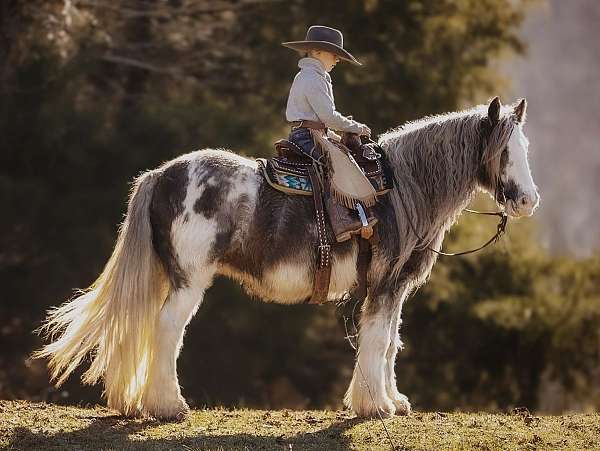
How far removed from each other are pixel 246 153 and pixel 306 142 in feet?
24.7

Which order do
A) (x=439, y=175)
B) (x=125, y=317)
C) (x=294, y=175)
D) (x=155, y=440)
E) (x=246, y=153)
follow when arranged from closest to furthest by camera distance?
(x=155, y=440) → (x=125, y=317) → (x=294, y=175) → (x=439, y=175) → (x=246, y=153)

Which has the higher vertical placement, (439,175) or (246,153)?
(246,153)

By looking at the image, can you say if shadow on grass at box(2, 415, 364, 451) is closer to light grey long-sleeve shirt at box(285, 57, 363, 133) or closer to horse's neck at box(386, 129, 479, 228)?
horse's neck at box(386, 129, 479, 228)

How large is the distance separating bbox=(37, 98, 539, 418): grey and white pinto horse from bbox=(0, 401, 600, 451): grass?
0.78 feet

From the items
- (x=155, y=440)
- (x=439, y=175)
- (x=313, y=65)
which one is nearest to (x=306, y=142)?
(x=313, y=65)

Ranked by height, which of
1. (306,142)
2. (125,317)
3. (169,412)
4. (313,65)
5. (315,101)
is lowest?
(169,412)

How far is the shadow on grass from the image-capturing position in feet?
19.4

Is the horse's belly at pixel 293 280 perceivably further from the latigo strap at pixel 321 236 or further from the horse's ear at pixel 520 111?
the horse's ear at pixel 520 111

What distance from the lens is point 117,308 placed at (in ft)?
21.4

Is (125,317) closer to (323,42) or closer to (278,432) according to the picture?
(278,432)

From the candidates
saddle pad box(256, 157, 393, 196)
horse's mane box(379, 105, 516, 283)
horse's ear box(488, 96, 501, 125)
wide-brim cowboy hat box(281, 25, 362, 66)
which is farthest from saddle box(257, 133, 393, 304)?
horse's ear box(488, 96, 501, 125)

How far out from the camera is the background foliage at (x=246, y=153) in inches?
561

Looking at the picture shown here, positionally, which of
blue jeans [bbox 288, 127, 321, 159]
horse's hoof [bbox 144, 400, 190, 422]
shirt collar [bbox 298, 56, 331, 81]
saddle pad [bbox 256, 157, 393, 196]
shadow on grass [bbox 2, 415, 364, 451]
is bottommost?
shadow on grass [bbox 2, 415, 364, 451]

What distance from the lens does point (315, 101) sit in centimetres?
660
